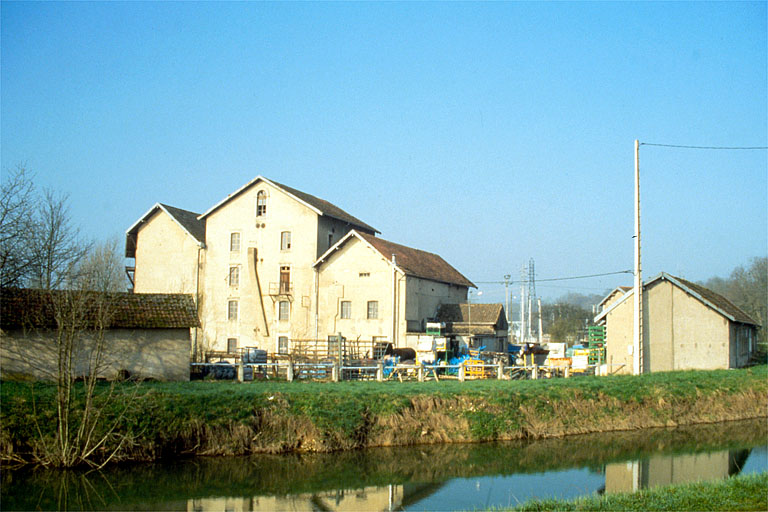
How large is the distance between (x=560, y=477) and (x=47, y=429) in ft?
40.6

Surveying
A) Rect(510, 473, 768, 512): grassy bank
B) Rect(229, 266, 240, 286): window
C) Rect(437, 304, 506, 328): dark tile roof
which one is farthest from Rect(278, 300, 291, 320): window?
Rect(510, 473, 768, 512): grassy bank

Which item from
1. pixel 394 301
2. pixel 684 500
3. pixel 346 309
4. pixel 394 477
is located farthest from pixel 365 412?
→ pixel 346 309

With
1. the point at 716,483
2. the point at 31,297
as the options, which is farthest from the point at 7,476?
the point at 716,483

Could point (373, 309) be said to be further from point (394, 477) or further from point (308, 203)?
point (394, 477)

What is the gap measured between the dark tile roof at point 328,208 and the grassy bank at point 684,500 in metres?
34.1

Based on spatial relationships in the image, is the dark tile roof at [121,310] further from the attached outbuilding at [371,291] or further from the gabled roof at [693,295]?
the gabled roof at [693,295]

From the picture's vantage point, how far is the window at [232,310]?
152 ft

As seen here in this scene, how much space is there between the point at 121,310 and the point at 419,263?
22936 mm

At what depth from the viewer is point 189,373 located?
26453 mm

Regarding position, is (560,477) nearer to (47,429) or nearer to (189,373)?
(47,429)

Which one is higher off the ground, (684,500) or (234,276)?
(234,276)

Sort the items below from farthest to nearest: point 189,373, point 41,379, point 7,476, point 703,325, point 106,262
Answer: point 106,262
point 703,325
point 189,373
point 41,379
point 7,476

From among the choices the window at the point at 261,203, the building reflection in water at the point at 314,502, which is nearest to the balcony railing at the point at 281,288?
the window at the point at 261,203

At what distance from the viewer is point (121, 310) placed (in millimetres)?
25953
